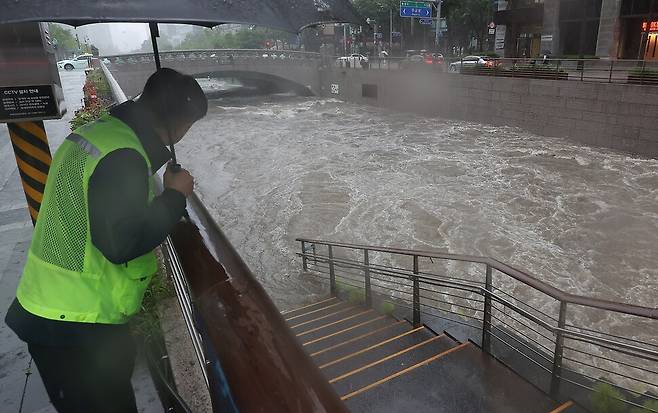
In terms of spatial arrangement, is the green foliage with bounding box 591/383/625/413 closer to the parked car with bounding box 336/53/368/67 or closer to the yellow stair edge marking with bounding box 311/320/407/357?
the yellow stair edge marking with bounding box 311/320/407/357

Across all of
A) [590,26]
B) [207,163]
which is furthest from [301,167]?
[590,26]

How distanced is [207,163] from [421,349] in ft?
51.3

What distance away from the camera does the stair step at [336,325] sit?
5746 mm

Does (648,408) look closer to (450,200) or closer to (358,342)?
(358,342)

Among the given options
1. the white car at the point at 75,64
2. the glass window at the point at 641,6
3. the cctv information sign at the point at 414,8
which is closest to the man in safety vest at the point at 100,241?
the glass window at the point at 641,6

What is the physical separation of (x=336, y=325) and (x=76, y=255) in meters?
4.79

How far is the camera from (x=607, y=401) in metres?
3.67

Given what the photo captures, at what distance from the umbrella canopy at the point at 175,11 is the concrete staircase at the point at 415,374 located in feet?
9.57

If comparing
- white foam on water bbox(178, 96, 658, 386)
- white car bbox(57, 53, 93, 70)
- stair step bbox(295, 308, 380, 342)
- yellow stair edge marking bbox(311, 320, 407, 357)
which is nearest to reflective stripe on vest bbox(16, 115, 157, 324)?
yellow stair edge marking bbox(311, 320, 407, 357)

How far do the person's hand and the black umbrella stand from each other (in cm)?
52

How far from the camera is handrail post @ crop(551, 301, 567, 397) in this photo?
12.2ft

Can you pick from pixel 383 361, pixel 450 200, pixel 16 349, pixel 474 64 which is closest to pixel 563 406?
pixel 383 361

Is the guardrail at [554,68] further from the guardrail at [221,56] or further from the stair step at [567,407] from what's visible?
the stair step at [567,407]

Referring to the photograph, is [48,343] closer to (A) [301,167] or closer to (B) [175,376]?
(B) [175,376]
